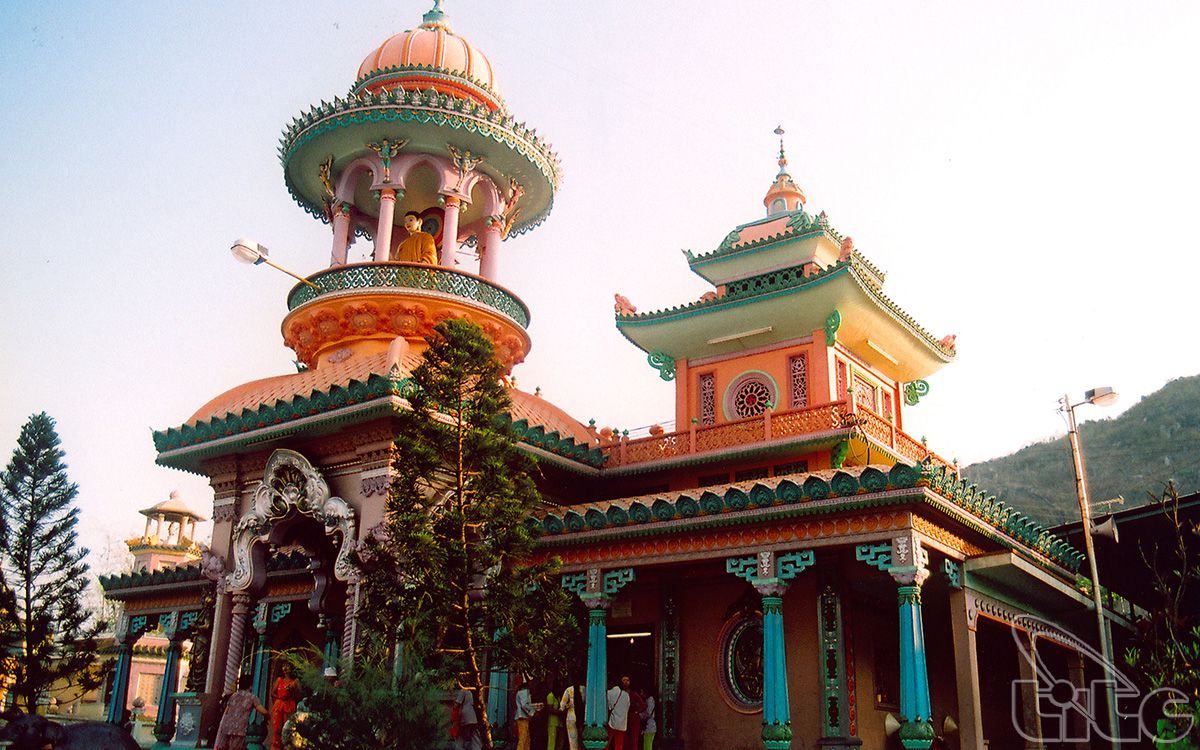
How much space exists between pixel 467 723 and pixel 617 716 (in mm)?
2287

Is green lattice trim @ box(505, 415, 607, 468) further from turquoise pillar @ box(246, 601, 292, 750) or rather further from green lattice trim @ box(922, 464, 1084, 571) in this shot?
turquoise pillar @ box(246, 601, 292, 750)

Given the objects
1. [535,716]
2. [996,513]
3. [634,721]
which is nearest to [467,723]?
[535,716]

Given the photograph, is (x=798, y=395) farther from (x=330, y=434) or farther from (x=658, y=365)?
(x=330, y=434)

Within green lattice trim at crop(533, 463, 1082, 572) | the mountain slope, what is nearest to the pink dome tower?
green lattice trim at crop(533, 463, 1082, 572)

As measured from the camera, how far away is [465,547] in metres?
13.1

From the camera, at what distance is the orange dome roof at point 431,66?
883 inches

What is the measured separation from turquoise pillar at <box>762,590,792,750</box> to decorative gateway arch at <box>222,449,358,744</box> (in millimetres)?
6047

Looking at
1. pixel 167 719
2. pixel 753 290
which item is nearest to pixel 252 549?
pixel 167 719

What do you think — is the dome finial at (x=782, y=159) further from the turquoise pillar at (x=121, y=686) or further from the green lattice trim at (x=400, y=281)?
the turquoise pillar at (x=121, y=686)

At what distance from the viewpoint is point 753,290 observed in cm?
1983

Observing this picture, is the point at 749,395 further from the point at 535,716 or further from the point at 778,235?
the point at 535,716

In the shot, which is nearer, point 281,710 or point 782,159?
point 281,710

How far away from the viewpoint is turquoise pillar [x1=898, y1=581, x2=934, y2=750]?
13000 mm

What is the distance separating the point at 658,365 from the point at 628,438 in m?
2.65
